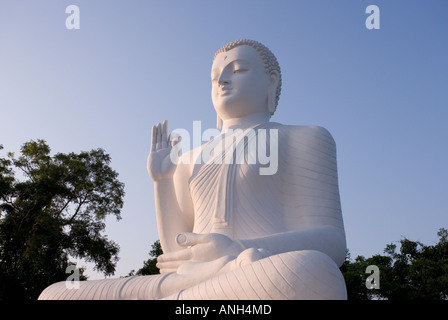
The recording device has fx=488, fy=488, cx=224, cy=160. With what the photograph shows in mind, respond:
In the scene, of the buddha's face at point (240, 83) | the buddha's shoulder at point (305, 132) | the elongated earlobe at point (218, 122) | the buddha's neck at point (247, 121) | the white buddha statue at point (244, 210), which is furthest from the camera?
the elongated earlobe at point (218, 122)

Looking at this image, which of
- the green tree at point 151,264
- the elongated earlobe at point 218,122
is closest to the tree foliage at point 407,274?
the green tree at point 151,264

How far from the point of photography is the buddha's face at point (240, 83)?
579cm

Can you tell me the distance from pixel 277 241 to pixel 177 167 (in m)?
1.98

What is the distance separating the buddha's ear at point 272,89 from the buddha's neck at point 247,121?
0.37 ft

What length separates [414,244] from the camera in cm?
1859

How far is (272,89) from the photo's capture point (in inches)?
239

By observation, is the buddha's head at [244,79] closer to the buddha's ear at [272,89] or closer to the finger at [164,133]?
the buddha's ear at [272,89]

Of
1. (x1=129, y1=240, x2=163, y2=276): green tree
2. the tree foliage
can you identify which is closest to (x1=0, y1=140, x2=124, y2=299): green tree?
(x1=129, y1=240, x2=163, y2=276): green tree

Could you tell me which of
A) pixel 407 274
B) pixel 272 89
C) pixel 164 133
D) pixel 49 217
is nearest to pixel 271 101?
pixel 272 89

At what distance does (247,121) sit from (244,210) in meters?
1.30

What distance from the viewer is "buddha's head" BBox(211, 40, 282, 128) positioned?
228 inches

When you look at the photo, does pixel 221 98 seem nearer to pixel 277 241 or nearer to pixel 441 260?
pixel 277 241
